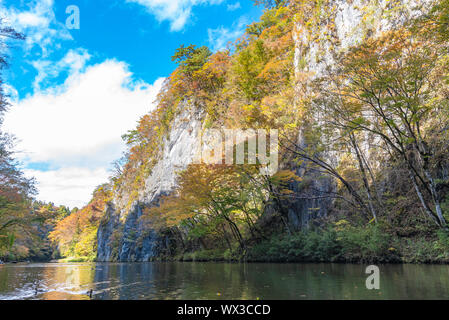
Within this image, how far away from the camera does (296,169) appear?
19.5 m

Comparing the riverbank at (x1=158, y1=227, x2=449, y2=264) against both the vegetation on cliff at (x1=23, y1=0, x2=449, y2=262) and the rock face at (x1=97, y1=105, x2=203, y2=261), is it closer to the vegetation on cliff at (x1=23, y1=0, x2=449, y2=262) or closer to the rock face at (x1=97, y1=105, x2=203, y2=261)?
the vegetation on cliff at (x1=23, y1=0, x2=449, y2=262)

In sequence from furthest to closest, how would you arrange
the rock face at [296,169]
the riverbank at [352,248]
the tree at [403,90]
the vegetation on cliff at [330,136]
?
the rock face at [296,169]
the riverbank at [352,248]
the vegetation on cliff at [330,136]
the tree at [403,90]

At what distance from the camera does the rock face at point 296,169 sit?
1672 centimetres

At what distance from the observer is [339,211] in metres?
15.6

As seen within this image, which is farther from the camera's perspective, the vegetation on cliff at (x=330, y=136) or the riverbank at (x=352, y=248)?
the riverbank at (x=352, y=248)

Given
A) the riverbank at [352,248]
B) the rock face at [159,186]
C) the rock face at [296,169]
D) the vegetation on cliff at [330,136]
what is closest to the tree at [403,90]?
the vegetation on cliff at [330,136]

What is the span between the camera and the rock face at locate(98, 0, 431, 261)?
16.7 meters

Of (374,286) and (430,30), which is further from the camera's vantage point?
(430,30)

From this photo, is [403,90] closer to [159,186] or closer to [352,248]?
[352,248]

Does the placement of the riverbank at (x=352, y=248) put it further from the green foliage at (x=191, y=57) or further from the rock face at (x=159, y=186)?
the green foliage at (x=191, y=57)

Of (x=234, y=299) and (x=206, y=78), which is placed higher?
(x=206, y=78)
